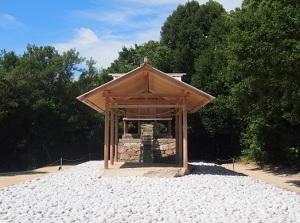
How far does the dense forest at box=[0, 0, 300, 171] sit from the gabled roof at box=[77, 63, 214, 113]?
279cm

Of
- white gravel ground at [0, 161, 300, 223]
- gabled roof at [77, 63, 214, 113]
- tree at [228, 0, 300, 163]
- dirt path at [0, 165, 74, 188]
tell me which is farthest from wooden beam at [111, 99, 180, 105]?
dirt path at [0, 165, 74, 188]

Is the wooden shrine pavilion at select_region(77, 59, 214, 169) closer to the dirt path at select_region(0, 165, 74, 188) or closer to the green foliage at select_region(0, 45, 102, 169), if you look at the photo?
the dirt path at select_region(0, 165, 74, 188)

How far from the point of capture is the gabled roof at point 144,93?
12.8 meters

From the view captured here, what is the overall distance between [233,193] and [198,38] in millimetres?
26238

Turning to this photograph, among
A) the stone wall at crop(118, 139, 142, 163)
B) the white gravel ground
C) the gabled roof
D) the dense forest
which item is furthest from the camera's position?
the dense forest

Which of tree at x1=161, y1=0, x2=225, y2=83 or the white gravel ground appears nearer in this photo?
the white gravel ground

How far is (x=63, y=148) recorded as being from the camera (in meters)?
32.4

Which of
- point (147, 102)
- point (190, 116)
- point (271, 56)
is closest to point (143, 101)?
point (147, 102)

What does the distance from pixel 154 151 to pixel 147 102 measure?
16.0 ft

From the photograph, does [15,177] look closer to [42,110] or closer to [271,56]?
[271,56]

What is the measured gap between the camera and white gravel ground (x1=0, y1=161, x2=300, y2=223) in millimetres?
7160

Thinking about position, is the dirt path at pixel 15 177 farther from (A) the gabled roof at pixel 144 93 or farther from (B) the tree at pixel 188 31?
(B) the tree at pixel 188 31

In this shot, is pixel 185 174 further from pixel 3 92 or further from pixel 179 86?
pixel 3 92

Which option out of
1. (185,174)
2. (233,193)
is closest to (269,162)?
(185,174)
